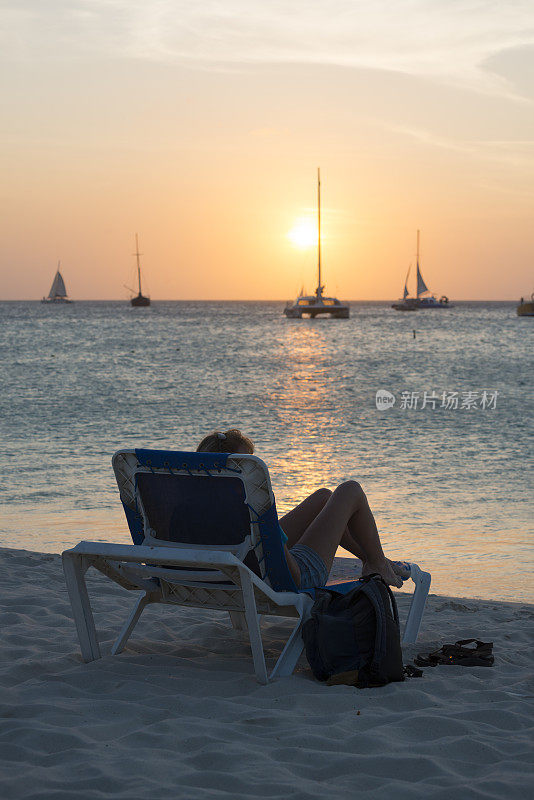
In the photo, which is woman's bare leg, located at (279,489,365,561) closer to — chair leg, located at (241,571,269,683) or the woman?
the woman

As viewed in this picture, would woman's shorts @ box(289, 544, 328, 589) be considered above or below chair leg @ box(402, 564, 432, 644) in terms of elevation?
above

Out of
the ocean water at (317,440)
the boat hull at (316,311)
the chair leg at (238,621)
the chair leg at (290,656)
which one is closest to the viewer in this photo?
the chair leg at (290,656)

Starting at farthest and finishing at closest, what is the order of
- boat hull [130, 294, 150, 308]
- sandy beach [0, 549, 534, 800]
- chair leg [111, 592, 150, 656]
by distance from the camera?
boat hull [130, 294, 150, 308]
chair leg [111, 592, 150, 656]
sandy beach [0, 549, 534, 800]

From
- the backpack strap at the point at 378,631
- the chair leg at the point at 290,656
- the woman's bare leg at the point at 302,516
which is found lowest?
the chair leg at the point at 290,656

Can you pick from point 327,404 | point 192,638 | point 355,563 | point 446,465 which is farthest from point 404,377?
point 192,638

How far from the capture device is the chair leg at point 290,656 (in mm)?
3504

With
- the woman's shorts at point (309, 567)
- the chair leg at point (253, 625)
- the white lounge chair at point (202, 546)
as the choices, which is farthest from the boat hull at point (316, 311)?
the chair leg at point (253, 625)

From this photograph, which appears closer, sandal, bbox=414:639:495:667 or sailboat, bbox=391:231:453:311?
sandal, bbox=414:639:495:667

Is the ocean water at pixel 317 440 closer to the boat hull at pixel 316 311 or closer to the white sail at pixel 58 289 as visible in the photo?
the boat hull at pixel 316 311

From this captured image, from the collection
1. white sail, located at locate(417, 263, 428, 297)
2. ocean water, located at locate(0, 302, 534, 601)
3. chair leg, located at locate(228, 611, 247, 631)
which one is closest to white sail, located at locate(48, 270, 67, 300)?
white sail, located at locate(417, 263, 428, 297)

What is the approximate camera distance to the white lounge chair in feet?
10.9

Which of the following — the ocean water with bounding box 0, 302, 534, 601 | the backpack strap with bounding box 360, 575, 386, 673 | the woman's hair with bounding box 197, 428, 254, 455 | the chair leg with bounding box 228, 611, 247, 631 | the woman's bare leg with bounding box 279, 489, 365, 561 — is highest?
the woman's hair with bounding box 197, 428, 254, 455

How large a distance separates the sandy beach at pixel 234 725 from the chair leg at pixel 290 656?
0.19 ft

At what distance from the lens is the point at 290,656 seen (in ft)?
11.6
